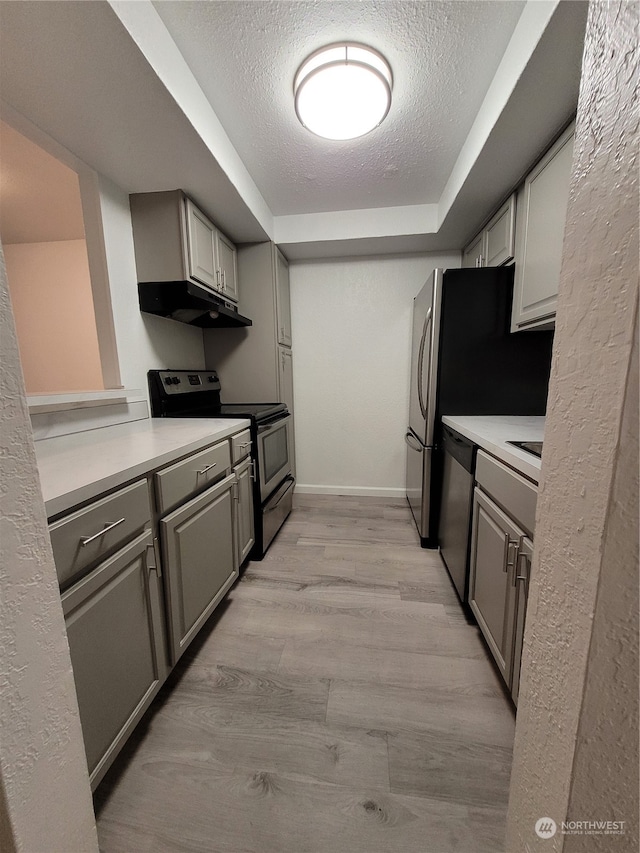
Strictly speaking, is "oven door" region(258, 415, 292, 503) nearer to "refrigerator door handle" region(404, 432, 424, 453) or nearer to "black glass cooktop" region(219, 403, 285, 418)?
"black glass cooktop" region(219, 403, 285, 418)

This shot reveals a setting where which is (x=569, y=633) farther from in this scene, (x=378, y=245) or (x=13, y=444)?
(x=378, y=245)

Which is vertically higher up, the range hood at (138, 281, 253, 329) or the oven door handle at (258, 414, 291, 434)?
the range hood at (138, 281, 253, 329)

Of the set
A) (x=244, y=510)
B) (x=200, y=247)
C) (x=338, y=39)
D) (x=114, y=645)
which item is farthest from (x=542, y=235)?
(x=114, y=645)

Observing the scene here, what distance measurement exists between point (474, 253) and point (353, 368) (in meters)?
1.33

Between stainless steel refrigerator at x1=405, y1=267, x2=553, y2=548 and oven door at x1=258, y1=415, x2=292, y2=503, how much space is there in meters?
1.12

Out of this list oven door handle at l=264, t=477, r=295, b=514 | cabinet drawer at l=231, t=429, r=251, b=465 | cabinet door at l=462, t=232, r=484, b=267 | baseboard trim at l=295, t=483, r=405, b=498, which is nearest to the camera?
cabinet drawer at l=231, t=429, r=251, b=465

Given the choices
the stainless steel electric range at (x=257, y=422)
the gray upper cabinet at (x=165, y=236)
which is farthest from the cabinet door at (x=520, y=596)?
the gray upper cabinet at (x=165, y=236)

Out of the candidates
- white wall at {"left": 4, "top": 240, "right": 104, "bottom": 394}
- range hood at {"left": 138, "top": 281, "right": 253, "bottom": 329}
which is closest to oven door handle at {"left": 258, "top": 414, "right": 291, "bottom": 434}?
range hood at {"left": 138, "top": 281, "right": 253, "bottom": 329}

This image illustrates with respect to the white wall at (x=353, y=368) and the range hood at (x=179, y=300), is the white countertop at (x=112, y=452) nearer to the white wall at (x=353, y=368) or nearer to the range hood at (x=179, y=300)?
the range hood at (x=179, y=300)

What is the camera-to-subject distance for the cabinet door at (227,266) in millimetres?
2314

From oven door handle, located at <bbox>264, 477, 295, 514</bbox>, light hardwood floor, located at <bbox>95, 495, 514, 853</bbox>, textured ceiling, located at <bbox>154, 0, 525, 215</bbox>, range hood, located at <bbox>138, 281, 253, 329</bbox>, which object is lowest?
light hardwood floor, located at <bbox>95, 495, 514, 853</bbox>

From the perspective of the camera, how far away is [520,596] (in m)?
1.08

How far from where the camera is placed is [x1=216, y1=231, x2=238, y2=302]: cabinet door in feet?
7.59

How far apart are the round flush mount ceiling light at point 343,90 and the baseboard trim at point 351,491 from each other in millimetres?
2666
